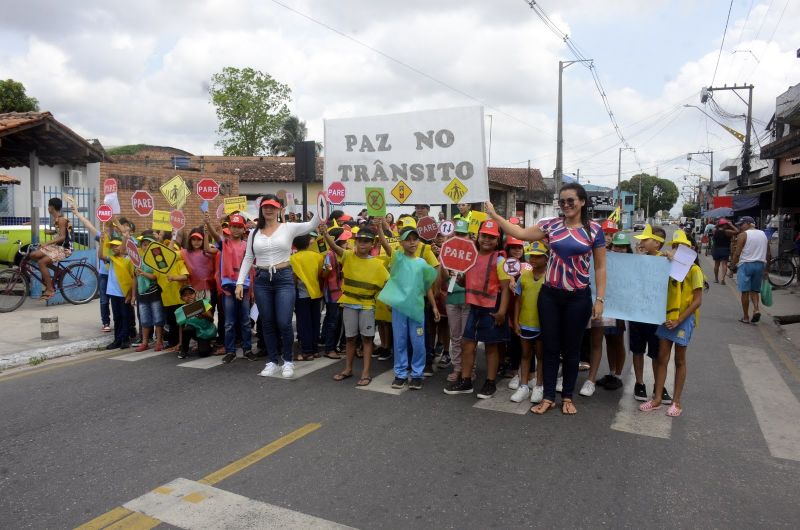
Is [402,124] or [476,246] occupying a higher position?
[402,124]

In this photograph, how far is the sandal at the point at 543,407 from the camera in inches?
201

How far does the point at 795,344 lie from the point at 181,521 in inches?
345

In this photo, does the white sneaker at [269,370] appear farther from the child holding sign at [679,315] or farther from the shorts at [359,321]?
the child holding sign at [679,315]

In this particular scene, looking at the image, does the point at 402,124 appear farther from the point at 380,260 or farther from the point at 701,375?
the point at 701,375

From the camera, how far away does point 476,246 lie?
5836 millimetres

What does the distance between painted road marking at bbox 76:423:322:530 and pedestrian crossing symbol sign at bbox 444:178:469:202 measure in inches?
148

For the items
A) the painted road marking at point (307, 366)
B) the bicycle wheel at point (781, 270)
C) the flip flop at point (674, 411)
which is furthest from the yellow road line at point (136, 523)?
the bicycle wheel at point (781, 270)

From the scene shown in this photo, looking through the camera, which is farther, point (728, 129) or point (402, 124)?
point (728, 129)

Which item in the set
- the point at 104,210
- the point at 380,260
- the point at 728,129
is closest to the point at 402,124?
the point at 380,260

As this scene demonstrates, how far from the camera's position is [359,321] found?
6062mm

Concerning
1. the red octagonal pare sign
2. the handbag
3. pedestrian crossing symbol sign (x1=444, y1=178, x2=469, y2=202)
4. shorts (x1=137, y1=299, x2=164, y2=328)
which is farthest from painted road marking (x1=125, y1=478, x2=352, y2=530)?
the handbag

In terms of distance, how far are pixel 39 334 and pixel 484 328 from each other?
6.47 meters

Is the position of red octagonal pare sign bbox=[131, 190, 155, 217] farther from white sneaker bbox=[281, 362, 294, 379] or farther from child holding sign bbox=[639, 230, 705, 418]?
child holding sign bbox=[639, 230, 705, 418]

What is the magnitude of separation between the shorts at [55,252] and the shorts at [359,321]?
7.09 metres
